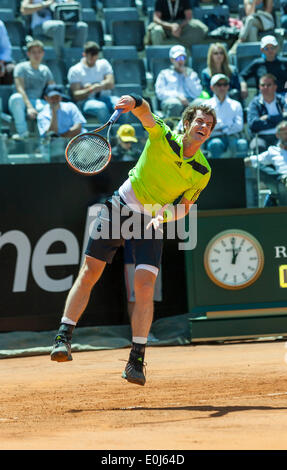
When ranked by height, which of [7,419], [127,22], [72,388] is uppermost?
[127,22]

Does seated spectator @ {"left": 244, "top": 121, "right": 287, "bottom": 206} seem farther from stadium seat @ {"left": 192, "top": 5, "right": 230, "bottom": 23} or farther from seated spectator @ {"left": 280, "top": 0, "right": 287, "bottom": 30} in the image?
seated spectator @ {"left": 280, "top": 0, "right": 287, "bottom": 30}

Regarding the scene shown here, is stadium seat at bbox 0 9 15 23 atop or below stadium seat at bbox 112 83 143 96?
atop

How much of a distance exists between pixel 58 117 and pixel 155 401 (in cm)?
556

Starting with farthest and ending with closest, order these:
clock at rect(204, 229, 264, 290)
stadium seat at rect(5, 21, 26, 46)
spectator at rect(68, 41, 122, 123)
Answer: stadium seat at rect(5, 21, 26, 46) → spectator at rect(68, 41, 122, 123) → clock at rect(204, 229, 264, 290)

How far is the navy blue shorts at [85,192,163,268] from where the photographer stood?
7039 millimetres

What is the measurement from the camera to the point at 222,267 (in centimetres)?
1030

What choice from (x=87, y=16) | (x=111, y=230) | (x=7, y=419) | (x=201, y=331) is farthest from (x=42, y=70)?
(x=7, y=419)

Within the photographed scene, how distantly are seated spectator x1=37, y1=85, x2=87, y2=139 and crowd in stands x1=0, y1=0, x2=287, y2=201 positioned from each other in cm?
1

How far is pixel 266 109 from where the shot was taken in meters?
12.4

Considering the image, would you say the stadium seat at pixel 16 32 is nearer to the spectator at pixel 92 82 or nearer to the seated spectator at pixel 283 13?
the spectator at pixel 92 82

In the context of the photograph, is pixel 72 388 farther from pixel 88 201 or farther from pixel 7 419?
pixel 88 201

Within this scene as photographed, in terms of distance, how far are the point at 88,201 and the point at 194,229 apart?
1296mm

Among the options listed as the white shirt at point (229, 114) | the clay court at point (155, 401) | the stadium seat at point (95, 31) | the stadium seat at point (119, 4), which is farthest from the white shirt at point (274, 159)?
the stadium seat at point (119, 4)

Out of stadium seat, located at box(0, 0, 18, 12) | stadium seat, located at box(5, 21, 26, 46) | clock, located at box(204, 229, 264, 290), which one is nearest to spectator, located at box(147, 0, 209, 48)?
stadium seat, located at box(5, 21, 26, 46)
